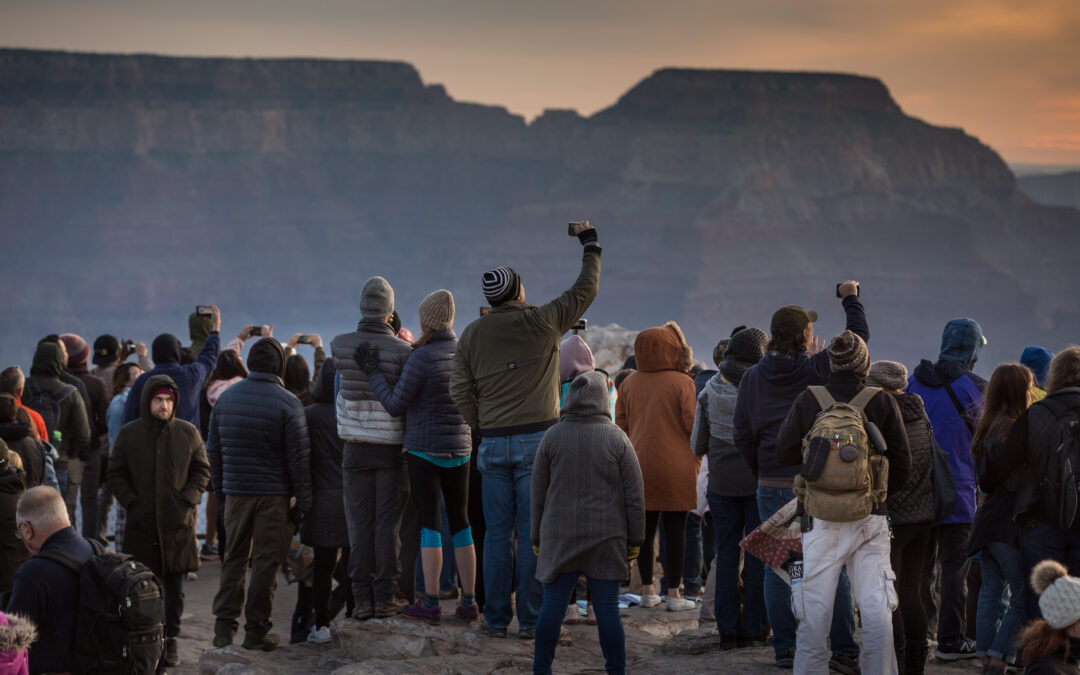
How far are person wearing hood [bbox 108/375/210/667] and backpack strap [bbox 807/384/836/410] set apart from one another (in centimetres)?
345

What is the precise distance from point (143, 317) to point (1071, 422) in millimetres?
140131

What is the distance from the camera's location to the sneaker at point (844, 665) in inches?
219

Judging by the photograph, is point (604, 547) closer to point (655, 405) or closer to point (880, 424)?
point (880, 424)

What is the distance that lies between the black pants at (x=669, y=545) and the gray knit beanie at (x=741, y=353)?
123 centimetres

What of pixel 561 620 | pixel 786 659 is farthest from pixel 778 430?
pixel 561 620

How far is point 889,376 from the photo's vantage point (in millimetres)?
5465

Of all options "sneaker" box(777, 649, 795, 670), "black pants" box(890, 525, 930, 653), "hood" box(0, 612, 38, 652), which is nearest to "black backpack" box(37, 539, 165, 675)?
"hood" box(0, 612, 38, 652)

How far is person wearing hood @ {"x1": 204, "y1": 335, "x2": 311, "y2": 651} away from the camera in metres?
6.45

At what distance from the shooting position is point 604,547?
17.1 feet

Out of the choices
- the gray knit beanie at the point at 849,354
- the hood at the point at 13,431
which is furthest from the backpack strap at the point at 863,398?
the hood at the point at 13,431

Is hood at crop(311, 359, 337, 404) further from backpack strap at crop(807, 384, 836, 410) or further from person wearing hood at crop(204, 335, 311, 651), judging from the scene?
backpack strap at crop(807, 384, 836, 410)

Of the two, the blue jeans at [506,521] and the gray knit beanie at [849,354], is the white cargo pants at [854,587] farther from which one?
the blue jeans at [506,521]

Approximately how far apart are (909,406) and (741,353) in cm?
114

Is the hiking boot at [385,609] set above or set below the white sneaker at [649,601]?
above
